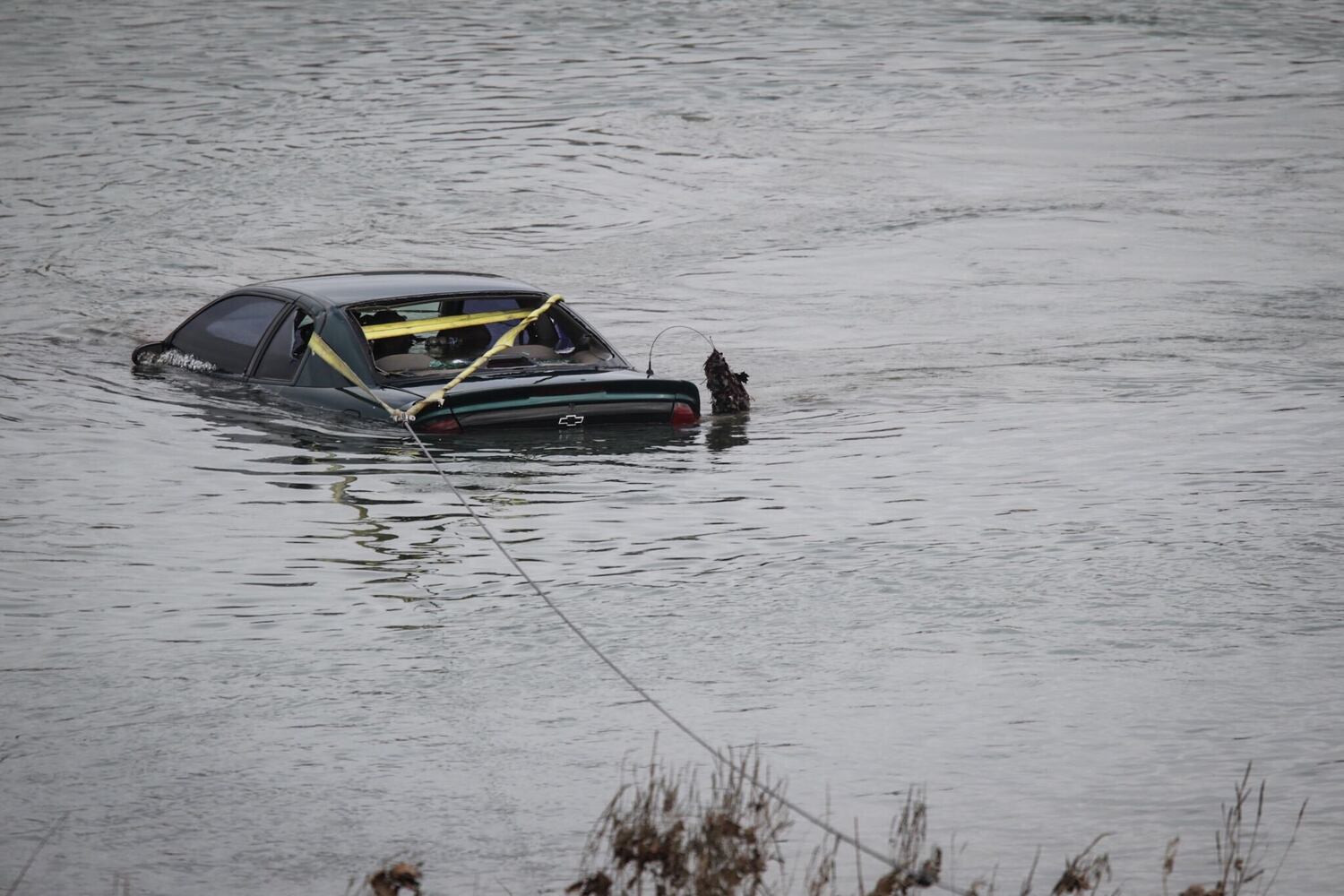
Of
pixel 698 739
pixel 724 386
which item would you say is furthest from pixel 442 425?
pixel 698 739

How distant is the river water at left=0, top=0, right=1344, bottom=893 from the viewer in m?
6.54

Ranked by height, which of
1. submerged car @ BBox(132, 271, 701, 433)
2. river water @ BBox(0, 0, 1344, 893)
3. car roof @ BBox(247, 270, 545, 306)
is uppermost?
car roof @ BBox(247, 270, 545, 306)

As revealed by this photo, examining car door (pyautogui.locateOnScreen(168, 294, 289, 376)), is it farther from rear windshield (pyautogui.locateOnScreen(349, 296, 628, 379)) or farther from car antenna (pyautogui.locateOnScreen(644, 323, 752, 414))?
car antenna (pyautogui.locateOnScreen(644, 323, 752, 414))

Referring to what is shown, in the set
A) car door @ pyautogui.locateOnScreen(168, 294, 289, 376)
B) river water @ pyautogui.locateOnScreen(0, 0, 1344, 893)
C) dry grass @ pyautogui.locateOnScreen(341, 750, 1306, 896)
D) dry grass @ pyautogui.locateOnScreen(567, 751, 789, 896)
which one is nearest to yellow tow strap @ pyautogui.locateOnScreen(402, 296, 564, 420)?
river water @ pyautogui.locateOnScreen(0, 0, 1344, 893)

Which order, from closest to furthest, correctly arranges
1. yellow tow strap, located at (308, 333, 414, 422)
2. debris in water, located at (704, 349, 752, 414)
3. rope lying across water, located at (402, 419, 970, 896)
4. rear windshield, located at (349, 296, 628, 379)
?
1. rope lying across water, located at (402, 419, 970, 896)
2. yellow tow strap, located at (308, 333, 414, 422)
3. rear windshield, located at (349, 296, 628, 379)
4. debris in water, located at (704, 349, 752, 414)

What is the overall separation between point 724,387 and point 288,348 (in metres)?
3.01

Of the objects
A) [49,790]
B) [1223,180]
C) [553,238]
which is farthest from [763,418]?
[1223,180]

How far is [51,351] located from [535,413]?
6928 millimetres

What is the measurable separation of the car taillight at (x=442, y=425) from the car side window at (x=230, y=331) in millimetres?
2088

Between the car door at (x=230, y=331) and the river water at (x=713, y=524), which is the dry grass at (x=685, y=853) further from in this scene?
the car door at (x=230, y=331)

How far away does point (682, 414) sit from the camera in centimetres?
1227

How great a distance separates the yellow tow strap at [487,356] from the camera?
445 inches

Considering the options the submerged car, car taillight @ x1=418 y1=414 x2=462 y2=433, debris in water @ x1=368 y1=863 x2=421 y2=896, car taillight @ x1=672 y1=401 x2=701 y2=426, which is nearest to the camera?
debris in water @ x1=368 y1=863 x2=421 y2=896

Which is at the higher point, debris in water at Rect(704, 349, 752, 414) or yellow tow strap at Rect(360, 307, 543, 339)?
yellow tow strap at Rect(360, 307, 543, 339)
